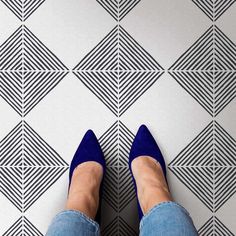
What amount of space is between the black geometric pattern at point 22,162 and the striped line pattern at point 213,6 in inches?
20.3

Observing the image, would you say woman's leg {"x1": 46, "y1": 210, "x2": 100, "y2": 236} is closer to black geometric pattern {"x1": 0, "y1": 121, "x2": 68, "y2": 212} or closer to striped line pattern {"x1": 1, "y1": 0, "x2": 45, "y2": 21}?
black geometric pattern {"x1": 0, "y1": 121, "x2": 68, "y2": 212}

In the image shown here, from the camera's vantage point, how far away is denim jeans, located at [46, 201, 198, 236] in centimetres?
77

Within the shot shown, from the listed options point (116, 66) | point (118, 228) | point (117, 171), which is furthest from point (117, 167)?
point (116, 66)

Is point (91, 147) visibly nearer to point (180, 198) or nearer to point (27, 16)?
point (180, 198)

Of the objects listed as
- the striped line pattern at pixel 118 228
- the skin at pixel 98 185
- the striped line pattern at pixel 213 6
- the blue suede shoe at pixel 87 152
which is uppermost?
the striped line pattern at pixel 213 6

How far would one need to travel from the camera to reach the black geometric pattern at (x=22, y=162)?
1.02 meters

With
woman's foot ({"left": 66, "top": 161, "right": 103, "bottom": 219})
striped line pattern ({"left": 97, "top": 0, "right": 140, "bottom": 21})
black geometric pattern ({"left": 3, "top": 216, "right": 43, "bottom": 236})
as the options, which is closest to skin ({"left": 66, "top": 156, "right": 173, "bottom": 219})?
woman's foot ({"left": 66, "top": 161, "right": 103, "bottom": 219})

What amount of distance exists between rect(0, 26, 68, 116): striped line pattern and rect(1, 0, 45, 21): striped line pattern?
0.03m

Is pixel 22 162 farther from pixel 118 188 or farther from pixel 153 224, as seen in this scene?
pixel 153 224

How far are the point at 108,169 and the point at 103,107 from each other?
6.3 inches

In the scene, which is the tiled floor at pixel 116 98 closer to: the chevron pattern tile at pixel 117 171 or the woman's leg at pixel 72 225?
the chevron pattern tile at pixel 117 171

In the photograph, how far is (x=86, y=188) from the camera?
3.19ft

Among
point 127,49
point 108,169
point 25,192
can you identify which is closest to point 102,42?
point 127,49

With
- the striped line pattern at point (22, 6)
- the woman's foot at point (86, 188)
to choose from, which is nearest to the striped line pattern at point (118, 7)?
the striped line pattern at point (22, 6)
